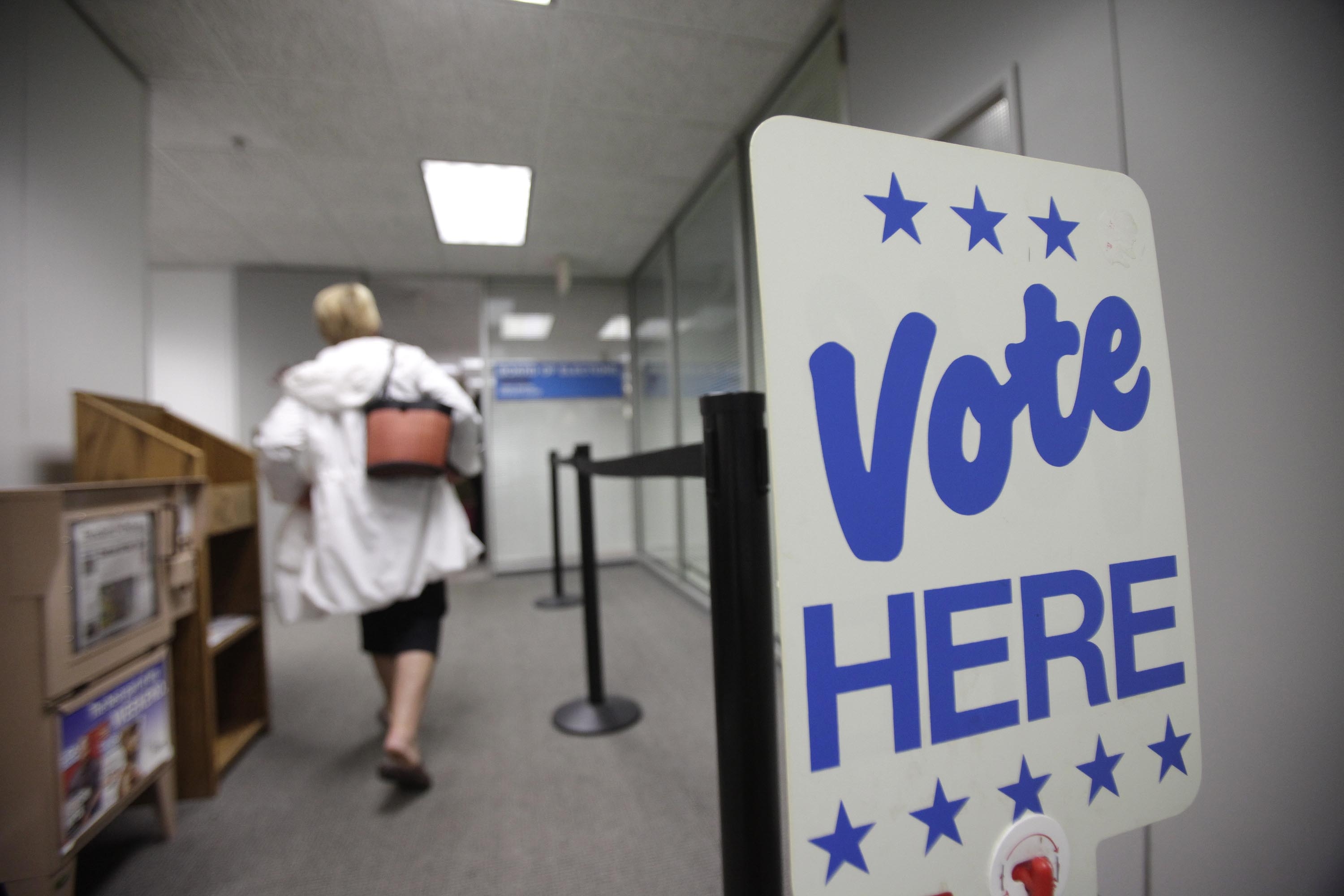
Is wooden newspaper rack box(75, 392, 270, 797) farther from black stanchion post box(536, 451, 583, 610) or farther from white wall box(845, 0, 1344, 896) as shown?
white wall box(845, 0, 1344, 896)

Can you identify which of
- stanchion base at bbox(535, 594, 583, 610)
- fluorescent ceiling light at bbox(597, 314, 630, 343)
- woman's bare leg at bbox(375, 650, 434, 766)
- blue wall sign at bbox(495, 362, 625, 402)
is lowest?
stanchion base at bbox(535, 594, 583, 610)

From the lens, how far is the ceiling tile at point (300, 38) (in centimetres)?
187

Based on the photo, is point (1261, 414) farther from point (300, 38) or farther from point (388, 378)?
point (300, 38)

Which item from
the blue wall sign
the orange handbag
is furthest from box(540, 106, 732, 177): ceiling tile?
the blue wall sign

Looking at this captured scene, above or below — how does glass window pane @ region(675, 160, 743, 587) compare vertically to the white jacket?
above

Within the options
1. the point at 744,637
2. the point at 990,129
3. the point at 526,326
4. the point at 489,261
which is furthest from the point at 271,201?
the point at 744,637

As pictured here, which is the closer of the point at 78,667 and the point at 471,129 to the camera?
the point at 78,667

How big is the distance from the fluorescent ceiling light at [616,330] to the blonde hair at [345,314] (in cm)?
320

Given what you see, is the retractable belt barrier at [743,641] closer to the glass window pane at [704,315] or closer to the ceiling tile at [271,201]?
the glass window pane at [704,315]

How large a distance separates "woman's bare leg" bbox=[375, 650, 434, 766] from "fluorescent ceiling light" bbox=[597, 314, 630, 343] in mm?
3601

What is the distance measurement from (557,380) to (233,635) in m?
3.21

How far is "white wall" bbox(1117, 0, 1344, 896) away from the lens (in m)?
0.96

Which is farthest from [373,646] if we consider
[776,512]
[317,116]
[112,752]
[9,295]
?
[317,116]

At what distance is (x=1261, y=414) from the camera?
3.17 ft
